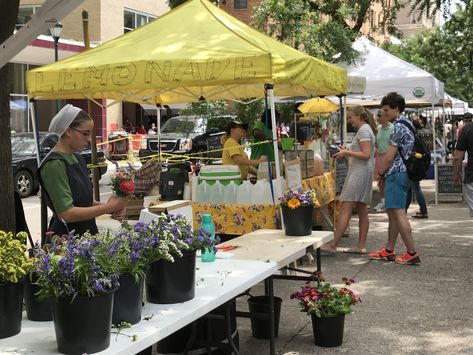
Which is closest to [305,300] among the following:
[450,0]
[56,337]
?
[56,337]

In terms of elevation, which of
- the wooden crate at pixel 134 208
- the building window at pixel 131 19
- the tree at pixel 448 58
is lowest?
the wooden crate at pixel 134 208

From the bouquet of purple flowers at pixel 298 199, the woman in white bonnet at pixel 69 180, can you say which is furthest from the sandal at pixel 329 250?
the woman in white bonnet at pixel 69 180

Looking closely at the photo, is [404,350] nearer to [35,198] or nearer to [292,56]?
[292,56]

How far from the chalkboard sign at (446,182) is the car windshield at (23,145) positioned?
9.95 meters

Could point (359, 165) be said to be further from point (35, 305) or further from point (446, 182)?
point (446, 182)

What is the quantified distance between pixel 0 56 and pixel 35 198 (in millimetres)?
14043

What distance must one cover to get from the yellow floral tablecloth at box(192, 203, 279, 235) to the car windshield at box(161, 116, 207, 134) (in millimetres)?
13923

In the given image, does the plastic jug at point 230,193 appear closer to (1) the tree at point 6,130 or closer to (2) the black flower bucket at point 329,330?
(2) the black flower bucket at point 329,330

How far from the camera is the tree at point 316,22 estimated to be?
50.5ft

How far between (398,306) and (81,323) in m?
4.20

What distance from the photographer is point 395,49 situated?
4088 cm

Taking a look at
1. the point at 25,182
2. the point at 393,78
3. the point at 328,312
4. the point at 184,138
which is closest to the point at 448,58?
the point at 184,138

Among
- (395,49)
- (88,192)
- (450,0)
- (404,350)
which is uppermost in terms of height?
(395,49)

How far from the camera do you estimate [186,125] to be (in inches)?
882
